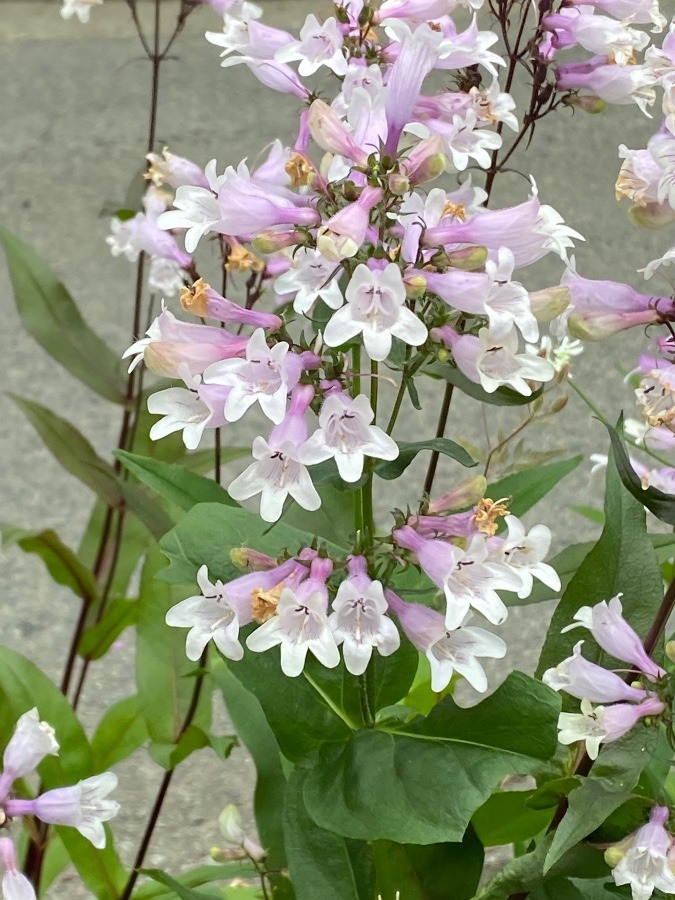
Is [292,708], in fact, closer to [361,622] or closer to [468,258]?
[361,622]

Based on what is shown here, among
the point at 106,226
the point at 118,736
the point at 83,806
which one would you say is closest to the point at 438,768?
the point at 83,806

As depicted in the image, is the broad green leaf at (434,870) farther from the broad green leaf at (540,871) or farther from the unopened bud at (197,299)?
the unopened bud at (197,299)

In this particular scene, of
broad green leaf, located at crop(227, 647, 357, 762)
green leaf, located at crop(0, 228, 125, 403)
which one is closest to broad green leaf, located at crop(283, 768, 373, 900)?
broad green leaf, located at crop(227, 647, 357, 762)

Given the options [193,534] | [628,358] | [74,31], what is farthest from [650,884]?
[74,31]

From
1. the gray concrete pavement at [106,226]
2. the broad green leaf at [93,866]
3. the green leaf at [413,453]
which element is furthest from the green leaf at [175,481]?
the gray concrete pavement at [106,226]

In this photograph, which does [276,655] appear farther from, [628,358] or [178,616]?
[628,358]

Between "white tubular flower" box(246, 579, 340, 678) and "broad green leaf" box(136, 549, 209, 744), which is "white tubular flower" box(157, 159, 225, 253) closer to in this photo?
"white tubular flower" box(246, 579, 340, 678)
